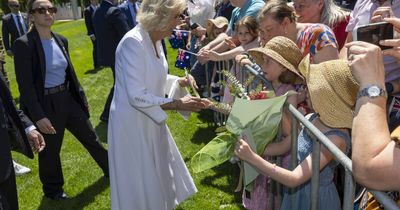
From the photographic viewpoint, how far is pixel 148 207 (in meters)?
3.50

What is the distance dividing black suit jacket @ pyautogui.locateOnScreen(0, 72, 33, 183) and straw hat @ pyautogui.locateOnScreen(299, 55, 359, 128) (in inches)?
84.4

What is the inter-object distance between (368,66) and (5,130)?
2.46 m

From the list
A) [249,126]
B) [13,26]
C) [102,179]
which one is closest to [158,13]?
[249,126]

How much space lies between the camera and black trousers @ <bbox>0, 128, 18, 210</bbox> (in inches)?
110

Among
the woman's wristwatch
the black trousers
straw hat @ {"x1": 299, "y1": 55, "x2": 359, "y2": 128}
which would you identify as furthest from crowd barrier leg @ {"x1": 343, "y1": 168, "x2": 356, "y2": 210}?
the black trousers

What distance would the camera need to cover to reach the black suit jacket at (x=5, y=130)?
2784mm

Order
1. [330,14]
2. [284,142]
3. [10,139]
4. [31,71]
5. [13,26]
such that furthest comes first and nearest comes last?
1. [13,26]
2. [31,71]
3. [330,14]
4. [10,139]
5. [284,142]

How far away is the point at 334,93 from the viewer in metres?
1.91

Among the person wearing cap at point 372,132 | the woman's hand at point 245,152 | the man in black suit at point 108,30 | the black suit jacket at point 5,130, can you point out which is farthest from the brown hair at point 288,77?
the man in black suit at point 108,30

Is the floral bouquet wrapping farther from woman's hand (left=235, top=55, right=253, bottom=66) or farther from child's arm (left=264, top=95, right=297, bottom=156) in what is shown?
woman's hand (left=235, top=55, right=253, bottom=66)

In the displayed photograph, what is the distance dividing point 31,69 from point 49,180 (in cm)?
136

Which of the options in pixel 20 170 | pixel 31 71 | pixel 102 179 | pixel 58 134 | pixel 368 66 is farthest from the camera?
pixel 20 170

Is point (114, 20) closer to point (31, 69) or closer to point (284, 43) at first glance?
point (31, 69)

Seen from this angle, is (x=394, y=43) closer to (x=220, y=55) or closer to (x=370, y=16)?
(x=370, y=16)
